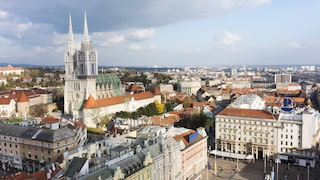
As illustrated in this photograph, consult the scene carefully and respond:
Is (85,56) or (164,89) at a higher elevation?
(85,56)

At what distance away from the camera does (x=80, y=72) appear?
110 meters

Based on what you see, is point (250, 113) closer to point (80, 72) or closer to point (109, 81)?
point (80, 72)

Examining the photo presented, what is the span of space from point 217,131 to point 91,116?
39.7 metres

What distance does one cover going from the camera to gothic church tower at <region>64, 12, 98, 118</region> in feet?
356

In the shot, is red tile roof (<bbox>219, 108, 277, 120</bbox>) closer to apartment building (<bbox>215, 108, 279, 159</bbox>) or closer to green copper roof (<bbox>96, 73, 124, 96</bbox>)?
apartment building (<bbox>215, 108, 279, 159</bbox>)

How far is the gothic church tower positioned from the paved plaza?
190 feet

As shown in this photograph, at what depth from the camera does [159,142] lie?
149 feet

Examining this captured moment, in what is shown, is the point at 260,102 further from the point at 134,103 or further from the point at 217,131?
the point at 134,103

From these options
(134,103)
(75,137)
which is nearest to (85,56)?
(134,103)

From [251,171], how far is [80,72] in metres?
71.6

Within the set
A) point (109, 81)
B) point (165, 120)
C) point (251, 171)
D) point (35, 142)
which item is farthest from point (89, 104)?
point (251, 171)

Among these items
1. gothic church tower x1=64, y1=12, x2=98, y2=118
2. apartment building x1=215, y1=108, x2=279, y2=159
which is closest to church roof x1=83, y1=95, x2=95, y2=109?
gothic church tower x1=64, y1=12, x2=98, y2=118

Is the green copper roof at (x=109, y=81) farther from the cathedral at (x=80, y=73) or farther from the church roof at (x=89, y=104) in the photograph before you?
the church roof at (x=89, y=104)

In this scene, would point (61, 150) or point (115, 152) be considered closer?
point (115, 152)
